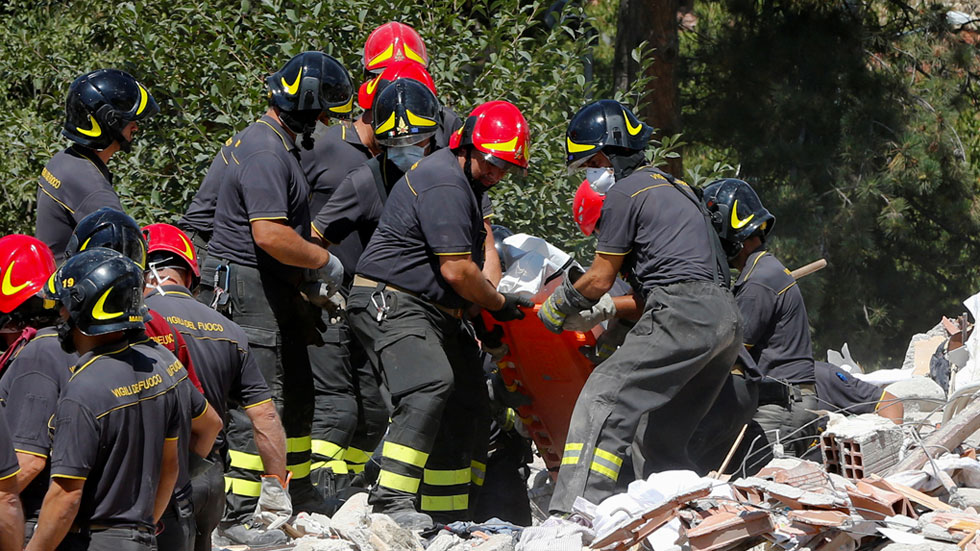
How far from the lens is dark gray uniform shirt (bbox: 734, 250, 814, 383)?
600 cm

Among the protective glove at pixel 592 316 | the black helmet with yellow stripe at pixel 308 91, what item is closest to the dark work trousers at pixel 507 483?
the protective glove at pixel 592 316

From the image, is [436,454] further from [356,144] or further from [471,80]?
[471,80]

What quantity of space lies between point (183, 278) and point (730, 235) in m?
2.88

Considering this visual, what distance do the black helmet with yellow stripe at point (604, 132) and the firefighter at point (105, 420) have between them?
2567 mm

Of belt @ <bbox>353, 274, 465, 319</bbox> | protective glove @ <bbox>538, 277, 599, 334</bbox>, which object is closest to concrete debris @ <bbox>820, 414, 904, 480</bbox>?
protective glove @ <bbox>538, 277, 599, 334</bbox>

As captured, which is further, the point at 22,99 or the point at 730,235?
the point at 22,99

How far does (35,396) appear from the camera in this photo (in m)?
3.39

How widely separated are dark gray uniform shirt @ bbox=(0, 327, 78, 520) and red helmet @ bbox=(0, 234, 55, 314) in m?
0.33

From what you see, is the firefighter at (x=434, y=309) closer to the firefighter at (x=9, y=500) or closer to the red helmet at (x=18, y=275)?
the red helmet at (x=18, y=275)

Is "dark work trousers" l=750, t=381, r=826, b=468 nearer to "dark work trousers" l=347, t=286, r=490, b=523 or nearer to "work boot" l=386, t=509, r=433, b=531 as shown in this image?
"dark work trousers" l=347, t=286, r=490, b=523

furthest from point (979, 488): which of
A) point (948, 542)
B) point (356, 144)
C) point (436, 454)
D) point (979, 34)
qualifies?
point (979, 34)

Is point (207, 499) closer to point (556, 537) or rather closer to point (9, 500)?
point (9, 500)

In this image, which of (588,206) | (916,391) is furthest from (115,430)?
(916,391)

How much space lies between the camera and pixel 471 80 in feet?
26.8
